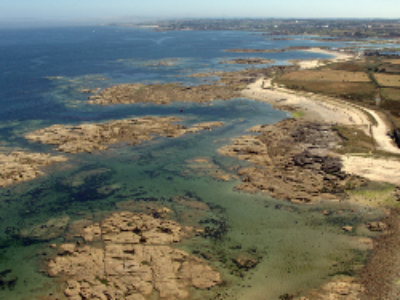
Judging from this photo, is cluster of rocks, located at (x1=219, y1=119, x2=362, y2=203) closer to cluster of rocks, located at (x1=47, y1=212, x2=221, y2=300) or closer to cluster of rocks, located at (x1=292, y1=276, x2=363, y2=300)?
cluster of rocks, located at (x1=292, y1=276, x2=363, y2=300)

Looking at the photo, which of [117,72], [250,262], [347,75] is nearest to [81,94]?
[117,72]

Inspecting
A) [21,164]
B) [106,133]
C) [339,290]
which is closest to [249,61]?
[106,133]

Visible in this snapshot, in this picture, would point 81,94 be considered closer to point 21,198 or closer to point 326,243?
point 21,198

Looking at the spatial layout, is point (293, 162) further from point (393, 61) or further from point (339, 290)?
→ point (393, 61)

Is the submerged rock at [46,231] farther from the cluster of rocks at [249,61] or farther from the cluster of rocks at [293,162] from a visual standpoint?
the cluster of rocks at [249,61]

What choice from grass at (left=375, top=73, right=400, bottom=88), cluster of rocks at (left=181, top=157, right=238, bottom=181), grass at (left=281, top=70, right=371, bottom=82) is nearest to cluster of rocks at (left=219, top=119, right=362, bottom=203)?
cluster of rocks at (left=181, top=157, right=238, bottom=181)

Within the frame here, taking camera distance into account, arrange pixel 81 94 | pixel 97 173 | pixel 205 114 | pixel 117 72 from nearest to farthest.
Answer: pixel 97 173, pixel 205 114, pixel 81 94, pixel 117 72

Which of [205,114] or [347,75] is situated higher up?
[347,75]
